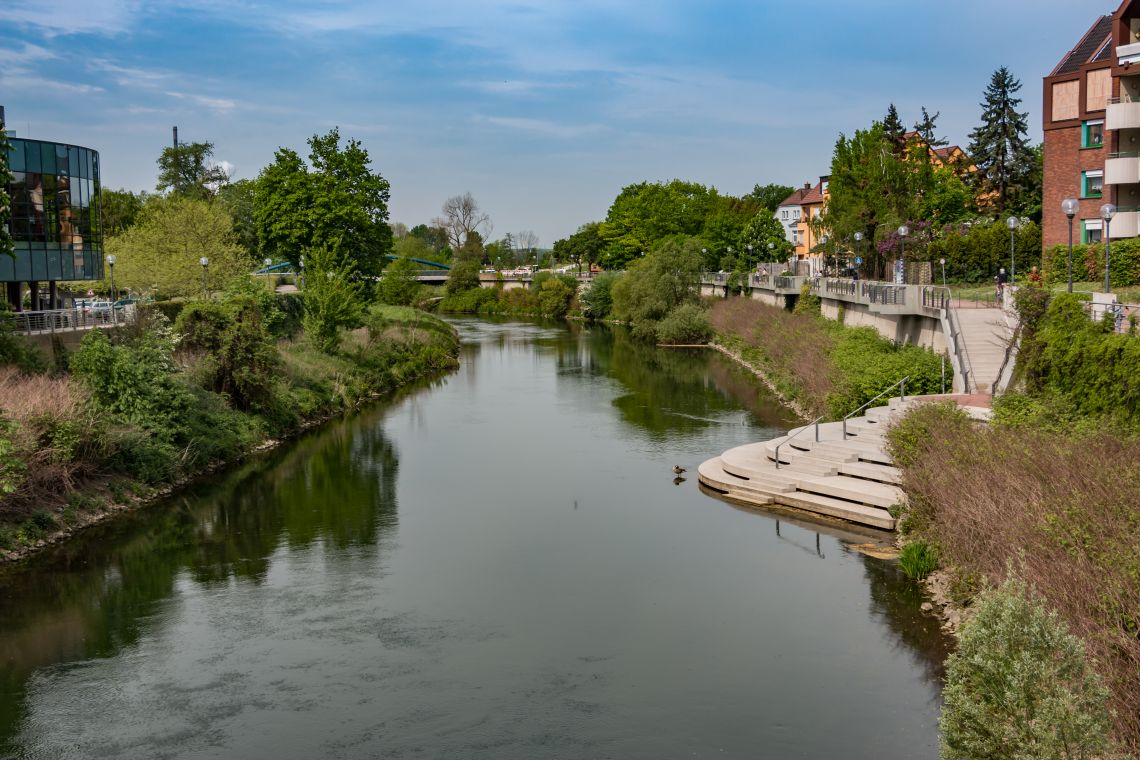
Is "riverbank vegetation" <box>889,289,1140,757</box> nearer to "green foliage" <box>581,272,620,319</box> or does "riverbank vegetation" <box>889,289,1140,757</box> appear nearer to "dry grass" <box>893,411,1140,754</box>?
"dry grass" <box>893,411,1140,754</box>

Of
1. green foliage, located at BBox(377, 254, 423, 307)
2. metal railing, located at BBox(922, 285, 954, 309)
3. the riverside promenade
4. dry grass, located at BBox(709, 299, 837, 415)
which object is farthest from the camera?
green foliage, located at BBox(377, 254, 423, 307)

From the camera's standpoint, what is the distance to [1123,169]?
43719 millimetres

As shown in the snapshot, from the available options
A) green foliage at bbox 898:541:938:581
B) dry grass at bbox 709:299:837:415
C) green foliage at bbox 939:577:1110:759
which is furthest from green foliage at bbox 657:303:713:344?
green foliage at bbox 939:577:1110:759

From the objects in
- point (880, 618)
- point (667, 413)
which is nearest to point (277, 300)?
point (667, 413)

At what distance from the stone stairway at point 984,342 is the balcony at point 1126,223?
1089cm

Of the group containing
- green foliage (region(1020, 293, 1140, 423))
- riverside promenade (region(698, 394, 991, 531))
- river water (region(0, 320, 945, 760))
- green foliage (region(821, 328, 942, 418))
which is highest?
green foliage (region(1020, 293, 1140, 423))

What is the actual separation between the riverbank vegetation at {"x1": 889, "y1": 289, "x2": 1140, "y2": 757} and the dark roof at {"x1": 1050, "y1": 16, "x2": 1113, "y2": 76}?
93.4 feet

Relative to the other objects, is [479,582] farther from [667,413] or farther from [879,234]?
[879,234]

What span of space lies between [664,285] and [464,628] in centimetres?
6235

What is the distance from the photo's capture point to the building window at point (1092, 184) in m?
47.9

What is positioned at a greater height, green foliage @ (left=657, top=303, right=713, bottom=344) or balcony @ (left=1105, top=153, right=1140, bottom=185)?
balcony @ (left=1105, top=153, right=1140, bottom=185)

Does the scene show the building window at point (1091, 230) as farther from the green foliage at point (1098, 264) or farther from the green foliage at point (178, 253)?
the green foliage at point (178, 253)

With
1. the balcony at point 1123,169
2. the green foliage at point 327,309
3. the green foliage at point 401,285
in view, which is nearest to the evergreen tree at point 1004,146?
the balcony at point 1123,169

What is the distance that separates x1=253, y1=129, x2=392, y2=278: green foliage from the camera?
64938 mm
